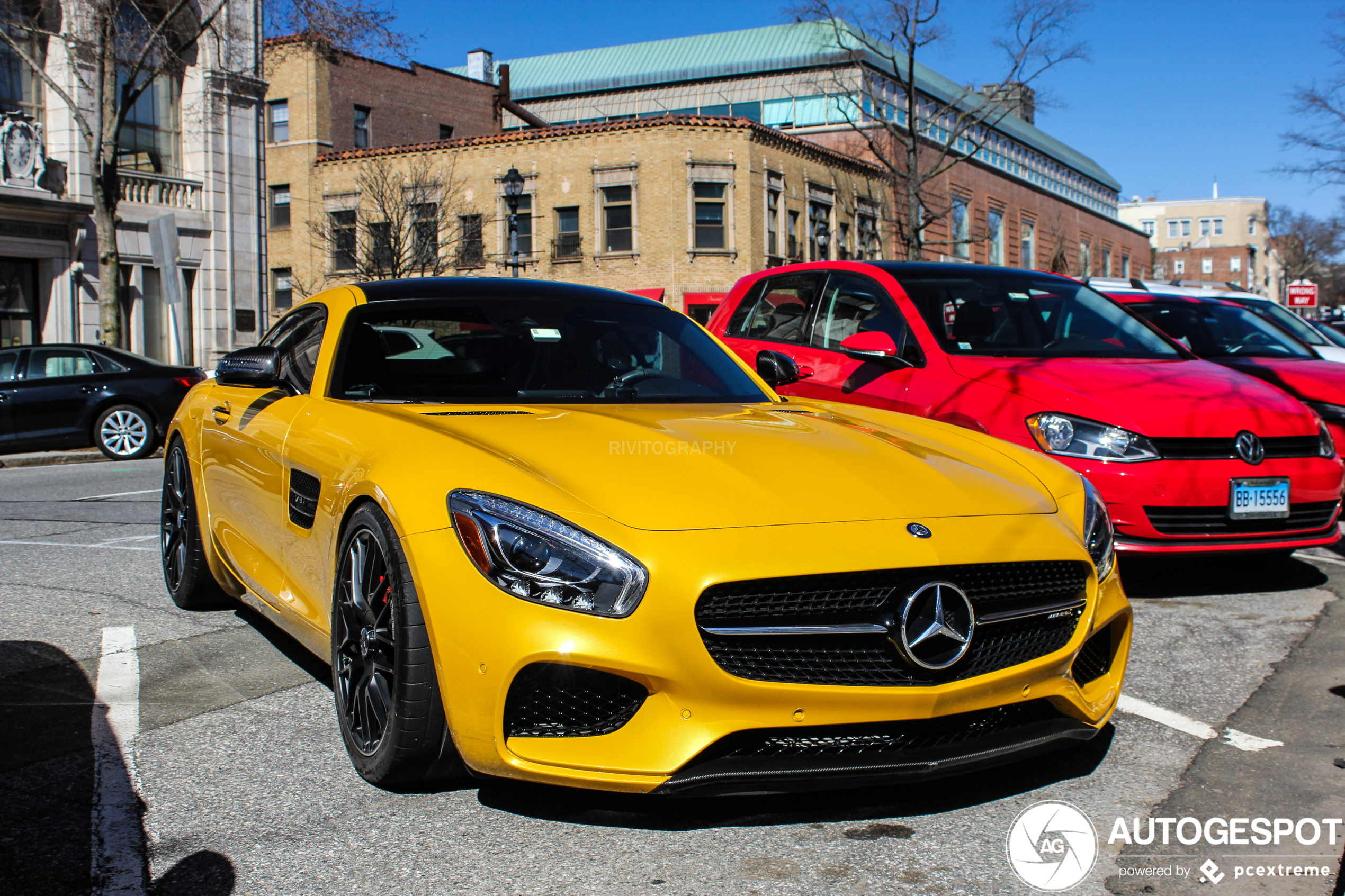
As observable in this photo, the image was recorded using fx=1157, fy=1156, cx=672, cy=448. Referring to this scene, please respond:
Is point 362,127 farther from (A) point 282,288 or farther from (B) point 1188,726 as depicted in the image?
(B) point 1188,726

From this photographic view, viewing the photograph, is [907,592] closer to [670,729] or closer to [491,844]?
[670,729]

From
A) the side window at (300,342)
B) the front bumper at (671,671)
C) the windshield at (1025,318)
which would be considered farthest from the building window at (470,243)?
the front bumper at (671,671)

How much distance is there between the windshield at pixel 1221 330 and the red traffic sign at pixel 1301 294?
37.8m

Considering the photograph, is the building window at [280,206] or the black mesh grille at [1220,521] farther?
the building window at [280,206]

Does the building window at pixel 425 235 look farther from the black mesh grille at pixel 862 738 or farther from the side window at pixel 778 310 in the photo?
the black mesh grille at pixel 862 738

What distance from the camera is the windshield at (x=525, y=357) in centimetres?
407

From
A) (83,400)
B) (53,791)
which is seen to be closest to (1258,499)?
(53,791)

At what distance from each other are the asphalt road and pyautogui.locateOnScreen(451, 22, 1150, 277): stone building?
3291 centimetres

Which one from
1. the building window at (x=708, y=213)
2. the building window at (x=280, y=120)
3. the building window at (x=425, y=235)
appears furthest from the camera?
the building window at (x=280, y=120)

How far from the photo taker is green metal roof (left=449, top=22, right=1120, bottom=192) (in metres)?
46.8

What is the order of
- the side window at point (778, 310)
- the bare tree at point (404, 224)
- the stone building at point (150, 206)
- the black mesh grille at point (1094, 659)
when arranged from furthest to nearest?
1. the bare tree at point (404, 224)
2. the stone building at point (150, 206)
3. the side window at point (778, 310)
4. the black mesh grille at point (1094, 659)

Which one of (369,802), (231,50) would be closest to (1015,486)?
(369,802)

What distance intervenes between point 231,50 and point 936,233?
3176cm

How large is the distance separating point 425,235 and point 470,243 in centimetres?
276
